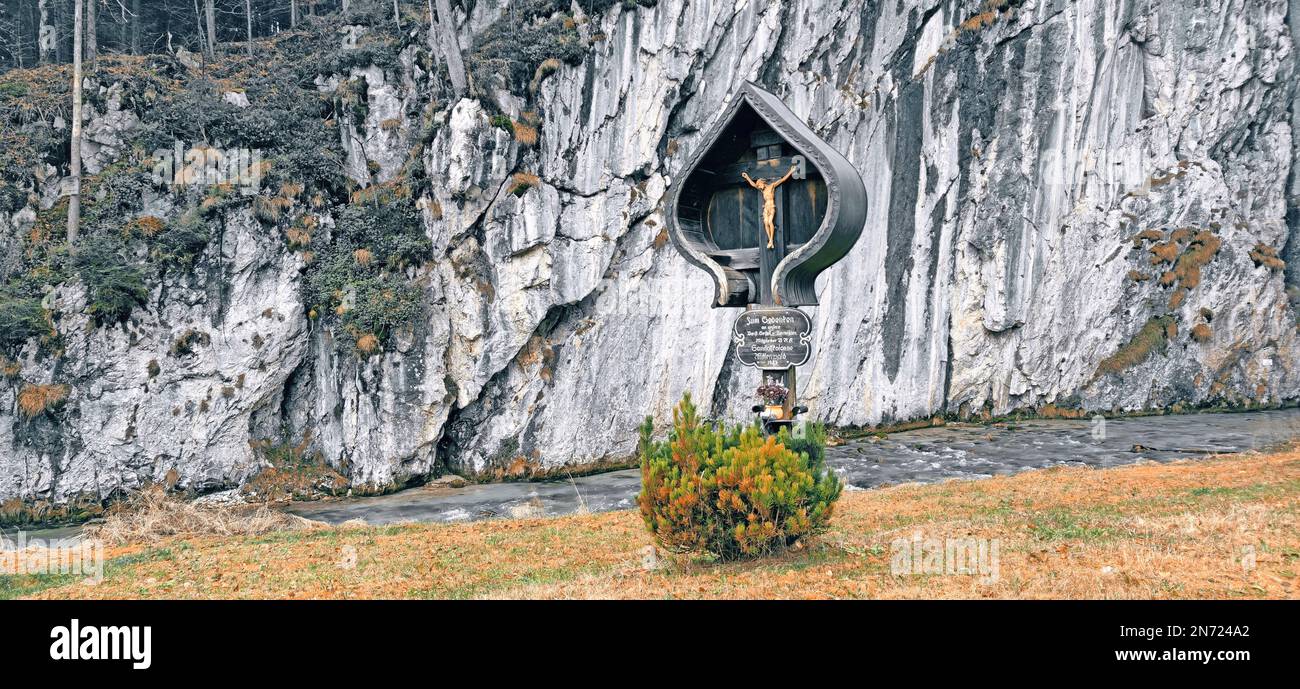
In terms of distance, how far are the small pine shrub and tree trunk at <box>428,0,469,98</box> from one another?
22.1 m

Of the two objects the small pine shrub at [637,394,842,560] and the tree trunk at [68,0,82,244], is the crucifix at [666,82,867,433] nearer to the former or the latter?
the small pine shrub at [637,394,842,560]

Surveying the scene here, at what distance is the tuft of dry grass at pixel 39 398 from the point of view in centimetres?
2230

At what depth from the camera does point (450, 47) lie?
28.7 metres

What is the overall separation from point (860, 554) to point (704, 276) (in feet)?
65.6

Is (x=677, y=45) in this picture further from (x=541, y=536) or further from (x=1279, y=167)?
(x=1279, y=167)

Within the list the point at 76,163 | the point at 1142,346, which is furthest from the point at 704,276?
the point at 76,163

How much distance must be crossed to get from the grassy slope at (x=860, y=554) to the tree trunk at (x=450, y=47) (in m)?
17.1

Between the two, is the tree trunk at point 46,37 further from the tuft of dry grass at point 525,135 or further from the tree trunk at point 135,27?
the tuft of dry grass at point 525,135

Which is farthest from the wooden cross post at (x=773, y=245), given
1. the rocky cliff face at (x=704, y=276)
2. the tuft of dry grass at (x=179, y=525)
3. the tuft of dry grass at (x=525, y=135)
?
the tuft of dry grass at (x=525, y=135)

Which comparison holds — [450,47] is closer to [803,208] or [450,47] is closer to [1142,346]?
[803,208]

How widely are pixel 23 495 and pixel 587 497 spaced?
1407 centimetres

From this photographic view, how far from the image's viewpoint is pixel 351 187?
90.4ft

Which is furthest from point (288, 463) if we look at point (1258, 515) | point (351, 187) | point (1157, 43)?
point (1157, 43)

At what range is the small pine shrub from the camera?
8461 mm
